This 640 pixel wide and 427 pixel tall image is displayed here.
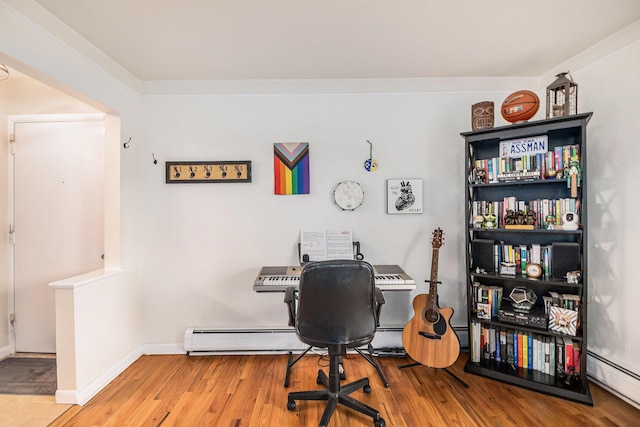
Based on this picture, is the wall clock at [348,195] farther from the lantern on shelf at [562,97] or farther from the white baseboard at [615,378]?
the white baseboard at [615,378]

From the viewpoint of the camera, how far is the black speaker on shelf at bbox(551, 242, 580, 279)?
210 centimetres

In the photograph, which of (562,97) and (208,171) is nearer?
(562,97)

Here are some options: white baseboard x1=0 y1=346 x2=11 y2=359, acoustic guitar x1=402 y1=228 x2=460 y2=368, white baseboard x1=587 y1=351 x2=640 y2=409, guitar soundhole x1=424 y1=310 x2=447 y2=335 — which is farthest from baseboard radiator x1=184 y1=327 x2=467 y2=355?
white baseboard x1=0 y1=346 x2=11 y2=359

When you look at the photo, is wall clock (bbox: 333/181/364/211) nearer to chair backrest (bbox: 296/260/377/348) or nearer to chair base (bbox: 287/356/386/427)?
chair backrest (bbox: 296/260/377/348)

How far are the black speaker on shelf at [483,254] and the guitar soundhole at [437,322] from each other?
20.5 inches

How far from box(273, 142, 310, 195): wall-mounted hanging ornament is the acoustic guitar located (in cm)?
134

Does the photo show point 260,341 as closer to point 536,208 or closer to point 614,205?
point 536,208

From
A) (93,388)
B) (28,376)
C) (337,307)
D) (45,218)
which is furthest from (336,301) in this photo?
(45,218)

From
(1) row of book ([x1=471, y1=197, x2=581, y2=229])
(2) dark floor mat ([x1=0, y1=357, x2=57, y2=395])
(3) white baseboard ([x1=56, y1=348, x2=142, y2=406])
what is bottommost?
(2) dark floor mat ([x1=0, y1=357, x2=57, y2=395])

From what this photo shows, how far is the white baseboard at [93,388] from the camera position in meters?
2.03

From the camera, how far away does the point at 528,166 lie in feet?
7.37

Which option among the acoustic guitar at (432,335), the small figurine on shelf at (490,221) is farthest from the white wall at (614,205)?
the acoustic guitar at (432,335)

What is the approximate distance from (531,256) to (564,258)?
20 centimetres

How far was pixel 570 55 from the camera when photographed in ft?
7.79
